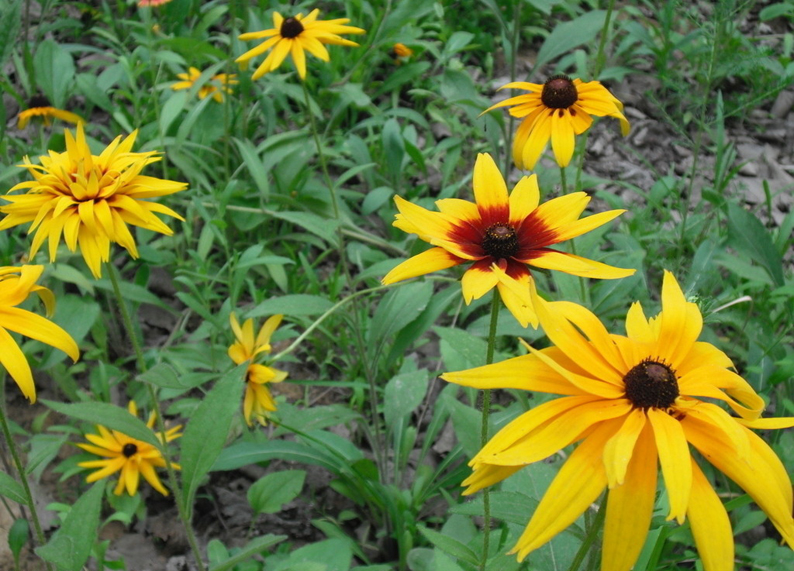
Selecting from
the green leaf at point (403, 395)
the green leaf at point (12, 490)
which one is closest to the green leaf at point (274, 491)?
the green leaf at point (403, 395)

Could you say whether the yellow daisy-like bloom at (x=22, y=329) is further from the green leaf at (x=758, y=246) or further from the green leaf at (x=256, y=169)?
the green leaf at (x=758, y=246)

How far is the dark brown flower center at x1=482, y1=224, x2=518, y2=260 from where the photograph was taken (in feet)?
4.01

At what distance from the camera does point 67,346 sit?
135 centimetres

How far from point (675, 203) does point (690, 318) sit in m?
1.94

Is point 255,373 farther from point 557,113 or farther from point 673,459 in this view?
point 673,459

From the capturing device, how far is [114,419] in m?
1.54

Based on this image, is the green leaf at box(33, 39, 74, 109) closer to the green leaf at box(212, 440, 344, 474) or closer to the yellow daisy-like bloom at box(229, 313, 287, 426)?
the yellow daisy-like bloom at box(229, 313, 287, 426)

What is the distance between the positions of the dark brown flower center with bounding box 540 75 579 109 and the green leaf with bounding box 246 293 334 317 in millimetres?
872

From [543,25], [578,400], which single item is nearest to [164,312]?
[578,400]

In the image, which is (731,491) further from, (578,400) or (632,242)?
(578,400)

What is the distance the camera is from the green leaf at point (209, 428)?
1.50m

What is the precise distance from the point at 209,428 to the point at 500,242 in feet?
2.37

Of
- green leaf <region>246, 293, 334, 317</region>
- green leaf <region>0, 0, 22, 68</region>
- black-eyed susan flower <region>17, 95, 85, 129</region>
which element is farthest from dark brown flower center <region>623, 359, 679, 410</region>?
black-eyed susan flower <region>17, 95, 85, 129</region>

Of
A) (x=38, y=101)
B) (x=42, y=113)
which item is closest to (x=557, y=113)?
(x=42, y=113)
